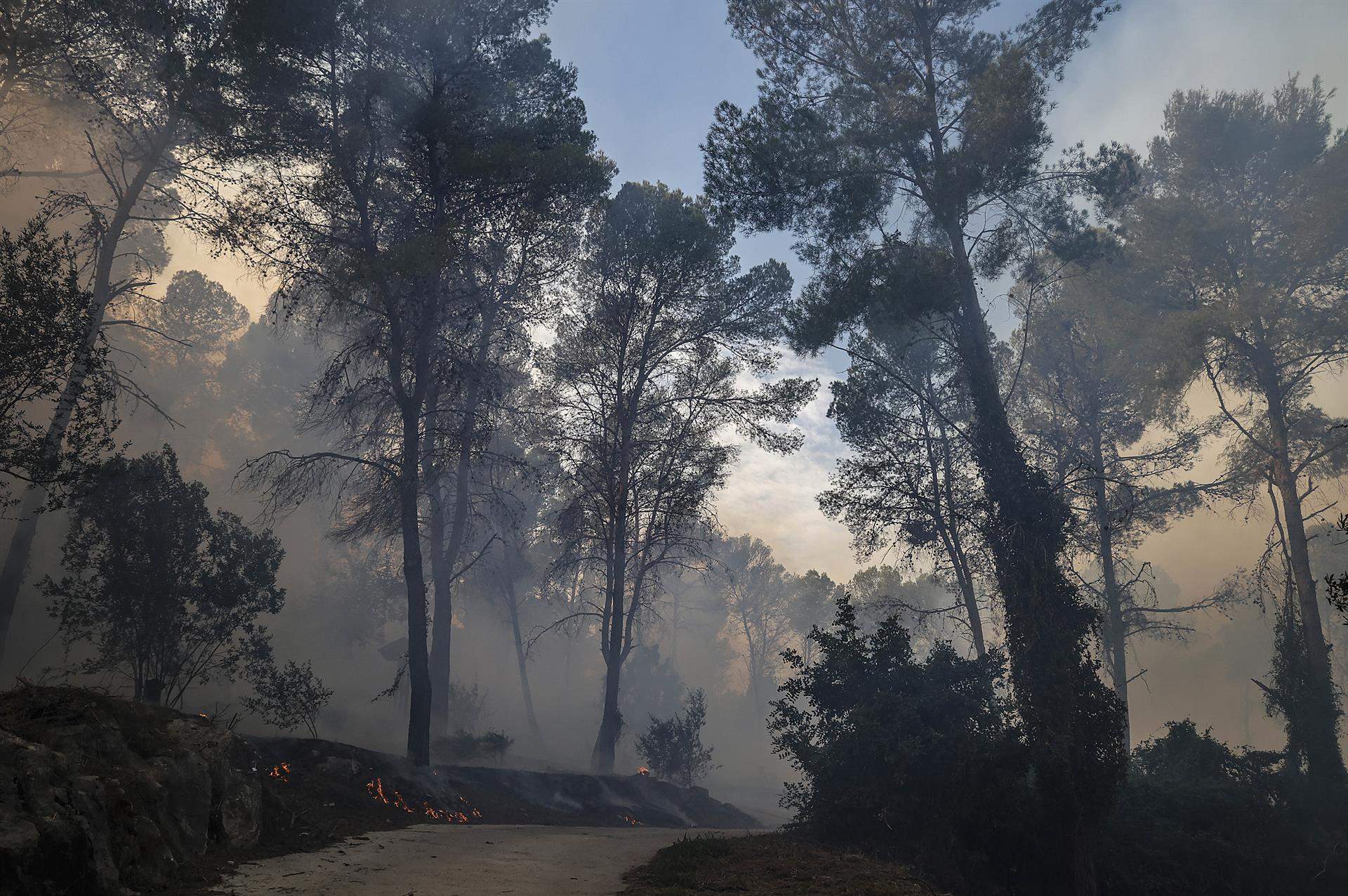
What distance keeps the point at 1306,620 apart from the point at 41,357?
24.8 m

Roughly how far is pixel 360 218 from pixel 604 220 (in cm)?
724

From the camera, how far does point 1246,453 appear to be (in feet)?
64.5

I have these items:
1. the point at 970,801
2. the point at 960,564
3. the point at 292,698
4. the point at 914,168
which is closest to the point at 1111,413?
the point at 960,564

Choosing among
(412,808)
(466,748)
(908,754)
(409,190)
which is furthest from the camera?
(466,748)

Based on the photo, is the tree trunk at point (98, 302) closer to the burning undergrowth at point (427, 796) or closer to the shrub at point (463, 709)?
the burning undergrowth at point (427, 796)

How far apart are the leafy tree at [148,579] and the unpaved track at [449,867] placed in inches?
240

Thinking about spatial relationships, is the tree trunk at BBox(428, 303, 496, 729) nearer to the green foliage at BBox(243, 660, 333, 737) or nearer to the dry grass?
the green foliage at BBox(243, 660, 333, 737)

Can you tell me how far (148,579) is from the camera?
12305mm

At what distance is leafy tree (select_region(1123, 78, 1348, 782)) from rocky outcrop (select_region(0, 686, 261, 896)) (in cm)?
2061

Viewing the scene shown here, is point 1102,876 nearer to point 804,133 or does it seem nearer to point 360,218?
point 804,133

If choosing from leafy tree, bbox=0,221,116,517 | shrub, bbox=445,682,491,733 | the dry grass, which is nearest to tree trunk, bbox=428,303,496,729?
leafy tree, bbox=0,221,116,517

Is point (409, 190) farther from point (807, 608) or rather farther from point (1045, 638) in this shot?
point (807, 608)

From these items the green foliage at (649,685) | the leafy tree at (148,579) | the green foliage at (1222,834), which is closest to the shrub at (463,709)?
the green foliage at (649,685)

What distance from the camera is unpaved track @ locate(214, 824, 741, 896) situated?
6.07 m
